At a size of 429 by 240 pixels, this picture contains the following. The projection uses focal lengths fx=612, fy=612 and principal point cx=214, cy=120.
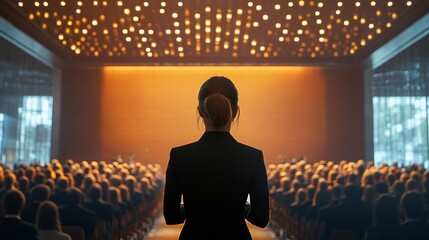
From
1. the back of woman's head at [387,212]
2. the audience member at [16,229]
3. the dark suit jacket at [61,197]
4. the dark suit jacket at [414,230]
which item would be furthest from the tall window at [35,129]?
the dark suit jacket at [414,230]

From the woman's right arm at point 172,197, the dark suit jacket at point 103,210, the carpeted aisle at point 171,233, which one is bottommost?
the carpeted aisle at point 171,233

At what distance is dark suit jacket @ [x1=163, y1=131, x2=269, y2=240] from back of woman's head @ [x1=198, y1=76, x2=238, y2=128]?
2.6 inches

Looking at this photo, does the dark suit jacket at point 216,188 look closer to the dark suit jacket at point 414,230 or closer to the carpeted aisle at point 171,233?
the dark suit jacket at point 414,230

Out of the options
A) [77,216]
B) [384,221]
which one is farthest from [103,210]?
[384,221]

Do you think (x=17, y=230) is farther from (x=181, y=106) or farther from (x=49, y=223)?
(x=181, y=106)

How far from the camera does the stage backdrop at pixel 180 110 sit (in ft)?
90.5

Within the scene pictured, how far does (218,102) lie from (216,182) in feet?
0.92

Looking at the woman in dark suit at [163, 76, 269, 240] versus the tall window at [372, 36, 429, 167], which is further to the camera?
the tall window at [372, 36, 429, 167]

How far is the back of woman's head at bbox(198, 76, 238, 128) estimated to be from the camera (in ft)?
6.64

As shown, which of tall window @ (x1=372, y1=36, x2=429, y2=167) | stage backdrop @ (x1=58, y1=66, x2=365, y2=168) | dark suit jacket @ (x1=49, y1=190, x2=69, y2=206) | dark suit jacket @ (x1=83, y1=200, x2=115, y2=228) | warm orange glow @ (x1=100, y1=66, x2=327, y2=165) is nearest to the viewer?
dark suit jacket @ (x1=49, y1=190, x2=69, y2=206)

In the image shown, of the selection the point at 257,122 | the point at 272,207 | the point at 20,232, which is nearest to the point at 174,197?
the point at 20,232

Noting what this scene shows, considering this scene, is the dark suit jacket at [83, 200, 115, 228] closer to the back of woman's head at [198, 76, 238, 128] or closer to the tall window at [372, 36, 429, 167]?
the back of woman's head at [198, 76, 238, 128]

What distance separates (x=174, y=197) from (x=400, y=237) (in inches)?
134

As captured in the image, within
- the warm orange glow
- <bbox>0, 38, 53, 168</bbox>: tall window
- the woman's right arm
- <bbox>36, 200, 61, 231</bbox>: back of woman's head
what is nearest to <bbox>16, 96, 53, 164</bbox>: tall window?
<bbox>0, 38, 53, 168</bbox>: tall window
